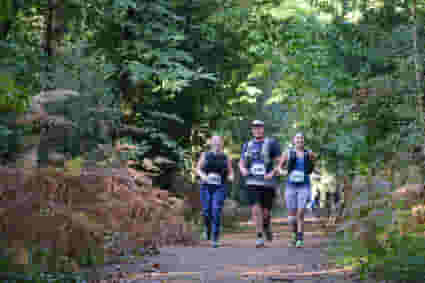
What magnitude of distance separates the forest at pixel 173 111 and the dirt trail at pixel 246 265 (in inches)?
21.0

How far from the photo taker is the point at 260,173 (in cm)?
1255

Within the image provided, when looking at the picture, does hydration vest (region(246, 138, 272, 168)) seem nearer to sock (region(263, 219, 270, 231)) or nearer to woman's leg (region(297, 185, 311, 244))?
woman's leg (region(297, 185, 311, 244))

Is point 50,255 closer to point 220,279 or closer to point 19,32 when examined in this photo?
point 220,279

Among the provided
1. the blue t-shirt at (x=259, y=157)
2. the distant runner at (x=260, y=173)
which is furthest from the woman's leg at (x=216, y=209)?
the blue t-shirt at (x=259, y=157)

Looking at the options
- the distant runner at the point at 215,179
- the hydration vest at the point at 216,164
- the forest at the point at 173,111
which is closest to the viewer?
the forest at the point at 173,111

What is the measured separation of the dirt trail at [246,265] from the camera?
8.02 m

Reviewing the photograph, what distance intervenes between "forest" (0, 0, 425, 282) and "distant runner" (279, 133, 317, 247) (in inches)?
37.8

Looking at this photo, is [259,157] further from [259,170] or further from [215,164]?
[215,164]

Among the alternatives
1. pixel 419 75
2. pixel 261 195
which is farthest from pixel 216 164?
pixel 419 75

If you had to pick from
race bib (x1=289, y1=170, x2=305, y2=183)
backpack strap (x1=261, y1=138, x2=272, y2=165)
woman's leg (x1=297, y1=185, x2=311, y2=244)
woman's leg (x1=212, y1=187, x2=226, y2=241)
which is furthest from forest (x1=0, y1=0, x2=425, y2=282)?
backpack strap (x1=261, y1=138, x2=272, y2=165)

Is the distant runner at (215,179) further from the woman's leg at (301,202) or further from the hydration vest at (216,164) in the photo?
the woman's leg at (301,202)

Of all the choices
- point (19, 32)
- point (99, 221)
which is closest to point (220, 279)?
point (99, 221)

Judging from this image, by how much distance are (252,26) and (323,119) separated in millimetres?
4021

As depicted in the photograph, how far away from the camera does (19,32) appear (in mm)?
14727
